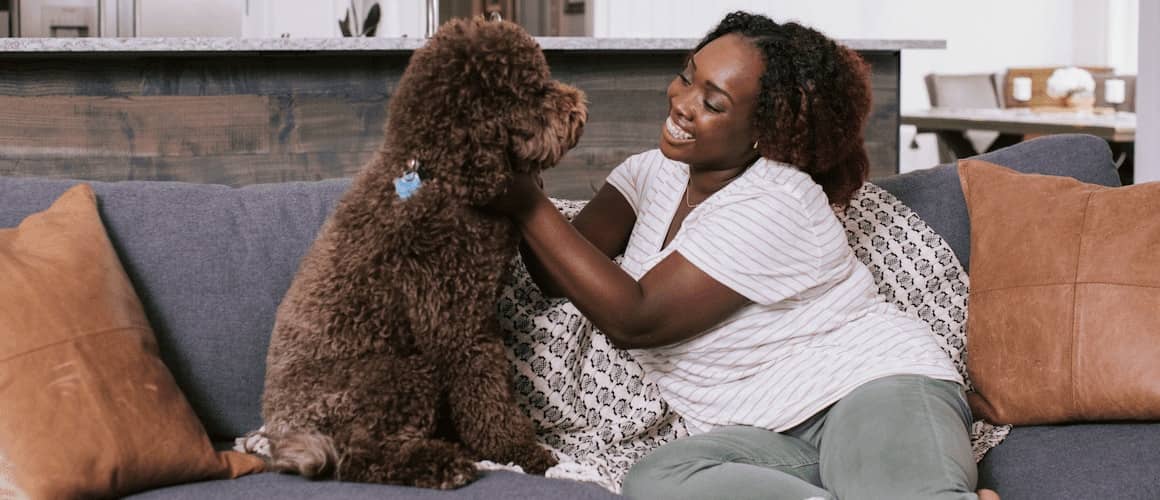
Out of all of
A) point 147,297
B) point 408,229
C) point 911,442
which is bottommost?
point 911,442

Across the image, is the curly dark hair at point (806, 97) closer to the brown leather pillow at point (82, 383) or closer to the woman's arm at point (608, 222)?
the woman's arm at point (608, 222)

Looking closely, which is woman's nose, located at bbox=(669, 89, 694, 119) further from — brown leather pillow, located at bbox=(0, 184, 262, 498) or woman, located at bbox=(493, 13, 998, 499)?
brown leather pillow, located at bbox=(0, 184, 262, 498)

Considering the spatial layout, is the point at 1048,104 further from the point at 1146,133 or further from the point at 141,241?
the point at 141,241

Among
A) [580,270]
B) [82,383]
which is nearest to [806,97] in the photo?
[580,270]

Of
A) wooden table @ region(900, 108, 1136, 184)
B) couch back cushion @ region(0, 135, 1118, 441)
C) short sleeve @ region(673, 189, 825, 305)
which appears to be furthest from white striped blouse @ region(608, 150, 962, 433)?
wooden table @ region(900, 108, 1136, 184)

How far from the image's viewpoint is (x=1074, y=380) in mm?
1795

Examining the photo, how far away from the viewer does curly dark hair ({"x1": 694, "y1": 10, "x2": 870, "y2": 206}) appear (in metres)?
1.67

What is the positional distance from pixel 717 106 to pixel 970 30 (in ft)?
23.8

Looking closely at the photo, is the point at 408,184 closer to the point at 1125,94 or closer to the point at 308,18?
the point at 308,18

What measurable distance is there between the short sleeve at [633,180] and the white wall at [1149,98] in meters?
1.71

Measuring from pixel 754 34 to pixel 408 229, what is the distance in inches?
25.0

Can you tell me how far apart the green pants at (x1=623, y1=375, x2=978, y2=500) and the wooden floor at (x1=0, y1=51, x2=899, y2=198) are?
136cm

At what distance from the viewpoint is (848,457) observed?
5.06 feet

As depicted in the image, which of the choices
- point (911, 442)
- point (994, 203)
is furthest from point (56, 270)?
point (994, 203)
